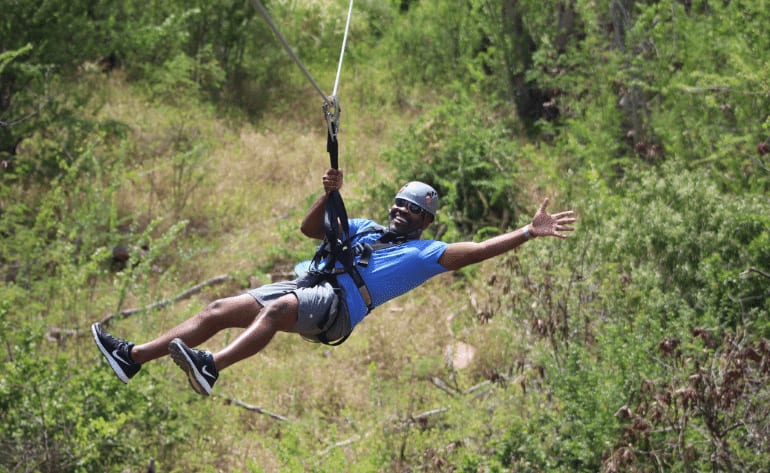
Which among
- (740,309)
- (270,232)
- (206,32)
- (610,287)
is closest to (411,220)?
(610,287)

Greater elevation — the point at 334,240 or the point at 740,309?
the point at 334,240

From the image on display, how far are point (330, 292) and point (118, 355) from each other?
1.19 meters

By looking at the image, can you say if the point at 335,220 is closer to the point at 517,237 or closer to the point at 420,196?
the point at 420,196

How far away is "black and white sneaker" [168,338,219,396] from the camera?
16.5 ft

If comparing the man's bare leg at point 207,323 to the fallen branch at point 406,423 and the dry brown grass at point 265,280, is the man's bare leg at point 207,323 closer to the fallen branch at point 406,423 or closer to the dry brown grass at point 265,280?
the dry brown grass at point 265,280

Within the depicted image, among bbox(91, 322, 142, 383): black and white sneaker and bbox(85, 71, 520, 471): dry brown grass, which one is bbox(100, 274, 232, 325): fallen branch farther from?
bbox(91, 322, 142, 383): black and white sneaker

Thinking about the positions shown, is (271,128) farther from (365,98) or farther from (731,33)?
(731,33)

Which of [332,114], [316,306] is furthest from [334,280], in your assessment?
[332,114]

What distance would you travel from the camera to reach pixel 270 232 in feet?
42.7

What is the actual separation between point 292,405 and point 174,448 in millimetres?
1322

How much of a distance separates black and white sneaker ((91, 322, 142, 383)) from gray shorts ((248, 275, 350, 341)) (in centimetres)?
74

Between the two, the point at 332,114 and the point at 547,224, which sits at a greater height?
the point at 332,114

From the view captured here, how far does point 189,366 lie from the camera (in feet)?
16.5

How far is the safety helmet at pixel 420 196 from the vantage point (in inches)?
245
